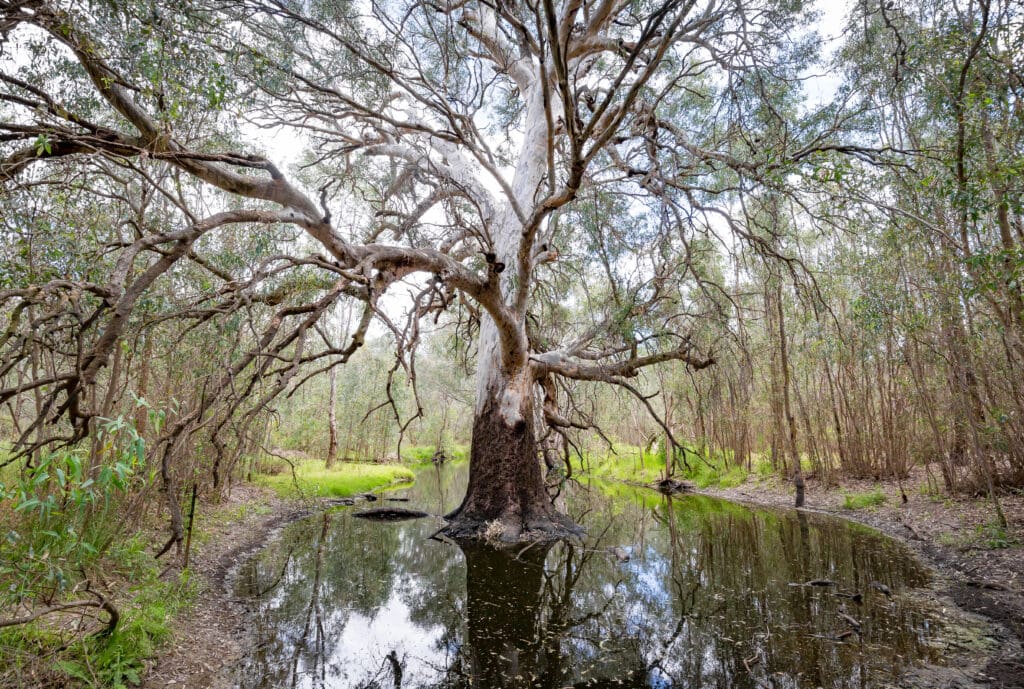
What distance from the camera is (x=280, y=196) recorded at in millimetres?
4320

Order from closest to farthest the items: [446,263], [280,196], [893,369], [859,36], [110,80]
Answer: [110,80], [280,196], [446,263], [859,36], [893,369]

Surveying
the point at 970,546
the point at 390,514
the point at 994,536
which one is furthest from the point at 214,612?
the point at 994,536

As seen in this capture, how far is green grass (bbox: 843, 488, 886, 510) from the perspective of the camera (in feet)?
29.1

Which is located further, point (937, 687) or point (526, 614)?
point (526, 614)

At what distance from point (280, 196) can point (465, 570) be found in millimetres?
4454

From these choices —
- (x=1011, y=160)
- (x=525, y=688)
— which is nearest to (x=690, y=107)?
(x=1011, y=160)

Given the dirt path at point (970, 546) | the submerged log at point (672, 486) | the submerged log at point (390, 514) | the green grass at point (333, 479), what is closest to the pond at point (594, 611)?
the dirt path at point (970, 546)

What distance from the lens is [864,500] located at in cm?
902

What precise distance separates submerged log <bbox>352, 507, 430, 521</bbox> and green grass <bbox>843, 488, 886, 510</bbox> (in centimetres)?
765

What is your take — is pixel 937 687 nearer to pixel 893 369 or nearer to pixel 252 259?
pixel 252 259

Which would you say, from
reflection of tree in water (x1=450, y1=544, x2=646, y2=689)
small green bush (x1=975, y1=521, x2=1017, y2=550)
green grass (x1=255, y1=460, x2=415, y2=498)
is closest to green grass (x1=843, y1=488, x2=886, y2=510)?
small green bush (x1=975, y1=521, x2=1017, y2=550)

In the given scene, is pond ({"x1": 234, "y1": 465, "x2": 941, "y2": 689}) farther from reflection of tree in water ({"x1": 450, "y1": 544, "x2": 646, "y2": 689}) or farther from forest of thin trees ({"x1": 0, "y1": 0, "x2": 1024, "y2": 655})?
forest of thin trees ({"x1": 0, "y1": 0, "x2": 1024, "y2": 655})

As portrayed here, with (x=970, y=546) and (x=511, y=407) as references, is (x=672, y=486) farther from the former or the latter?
(x=970, y=546)

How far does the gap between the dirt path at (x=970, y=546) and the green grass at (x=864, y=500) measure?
0.36 ft
